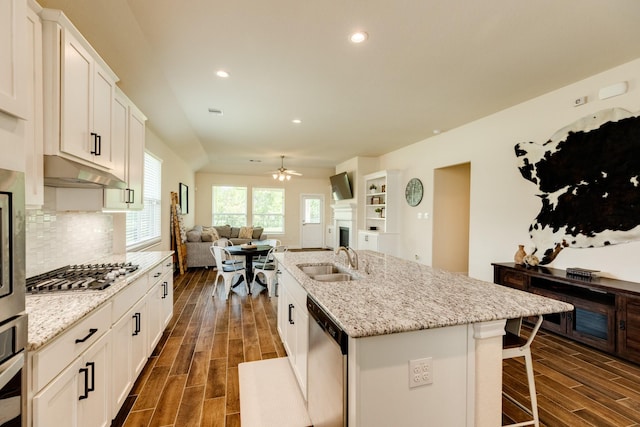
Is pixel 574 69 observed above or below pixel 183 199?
above

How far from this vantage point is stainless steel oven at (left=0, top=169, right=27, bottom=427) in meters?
0.84

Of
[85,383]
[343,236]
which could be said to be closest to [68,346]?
[85,383]

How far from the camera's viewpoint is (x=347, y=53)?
2.63 metres

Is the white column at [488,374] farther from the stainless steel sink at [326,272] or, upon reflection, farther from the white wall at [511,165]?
the white wall at [511,165]

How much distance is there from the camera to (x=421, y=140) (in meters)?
5.77

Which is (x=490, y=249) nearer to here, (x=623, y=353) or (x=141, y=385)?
(x=623, y=353)

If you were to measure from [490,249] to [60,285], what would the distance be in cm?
477

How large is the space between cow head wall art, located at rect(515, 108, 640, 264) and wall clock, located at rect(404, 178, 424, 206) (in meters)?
2.22

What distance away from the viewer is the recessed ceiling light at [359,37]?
2.33 m

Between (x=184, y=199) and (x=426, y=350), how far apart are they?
695cm

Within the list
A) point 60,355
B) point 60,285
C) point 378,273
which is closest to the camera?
point 60,355

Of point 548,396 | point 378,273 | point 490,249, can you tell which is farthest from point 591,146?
point 378,273

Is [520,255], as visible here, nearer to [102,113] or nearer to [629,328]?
[629,328]

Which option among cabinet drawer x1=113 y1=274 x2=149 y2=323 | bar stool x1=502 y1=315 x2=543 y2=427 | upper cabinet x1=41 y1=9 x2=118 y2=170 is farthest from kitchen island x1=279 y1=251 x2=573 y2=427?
upper cabinet x1=41 y1=9 x2=118 y2=170
